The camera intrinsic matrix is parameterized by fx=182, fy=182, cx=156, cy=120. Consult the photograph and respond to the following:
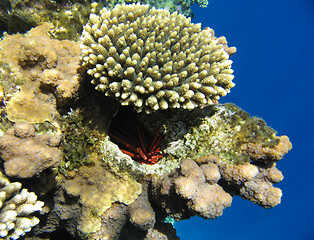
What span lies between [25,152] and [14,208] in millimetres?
733

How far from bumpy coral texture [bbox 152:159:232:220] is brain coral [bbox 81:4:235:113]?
1.02m

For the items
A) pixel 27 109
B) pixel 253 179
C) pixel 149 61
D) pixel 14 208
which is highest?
pixel 149 61

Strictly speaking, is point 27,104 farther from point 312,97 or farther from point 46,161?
point 312,97

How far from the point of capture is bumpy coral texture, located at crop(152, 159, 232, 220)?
2576mm

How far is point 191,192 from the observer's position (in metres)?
2.53

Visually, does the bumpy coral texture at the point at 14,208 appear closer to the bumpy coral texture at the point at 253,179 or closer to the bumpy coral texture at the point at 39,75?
the bumpy coral texture at the point at 39,75

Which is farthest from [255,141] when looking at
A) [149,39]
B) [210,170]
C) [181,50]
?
[149,39]

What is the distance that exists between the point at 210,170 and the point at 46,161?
2296 mm

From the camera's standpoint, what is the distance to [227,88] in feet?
10.2

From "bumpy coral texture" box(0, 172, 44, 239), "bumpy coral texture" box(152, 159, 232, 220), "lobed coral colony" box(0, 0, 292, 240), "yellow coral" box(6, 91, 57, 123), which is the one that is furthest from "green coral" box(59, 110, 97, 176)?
"bumpy coral texture" box(152, 159, 232, 220)

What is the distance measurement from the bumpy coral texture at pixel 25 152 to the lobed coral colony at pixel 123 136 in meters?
0.02

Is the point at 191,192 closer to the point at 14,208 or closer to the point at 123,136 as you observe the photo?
the point at 123,136

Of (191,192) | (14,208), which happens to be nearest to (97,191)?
(14,208)

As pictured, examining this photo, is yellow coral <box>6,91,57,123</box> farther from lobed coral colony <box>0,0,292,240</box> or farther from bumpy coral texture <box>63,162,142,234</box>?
bumpy coral texture <box>63,162,142,234</box>
